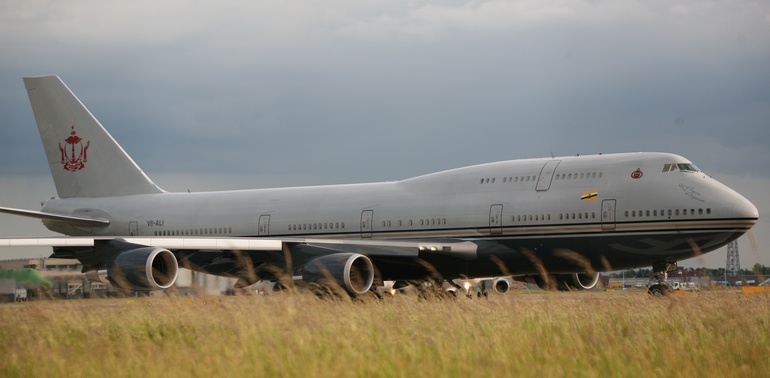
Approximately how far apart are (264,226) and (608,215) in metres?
10.8

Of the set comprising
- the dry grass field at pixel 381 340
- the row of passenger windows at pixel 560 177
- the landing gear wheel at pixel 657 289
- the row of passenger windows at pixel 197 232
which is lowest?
the dry grass field at pixel 381 340

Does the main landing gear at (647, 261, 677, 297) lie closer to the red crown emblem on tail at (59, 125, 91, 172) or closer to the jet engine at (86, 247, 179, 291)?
the jet engine at (86, 247, 179, 291)

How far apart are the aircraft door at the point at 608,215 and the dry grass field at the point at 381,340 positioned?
7.41 m

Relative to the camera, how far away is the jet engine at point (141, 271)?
2242 cm

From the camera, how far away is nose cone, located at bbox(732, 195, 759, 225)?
22656mm

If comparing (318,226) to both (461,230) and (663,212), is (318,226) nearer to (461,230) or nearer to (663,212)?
(461,230)

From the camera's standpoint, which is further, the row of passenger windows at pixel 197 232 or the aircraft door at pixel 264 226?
the row of passenger windows at pixel 197 232

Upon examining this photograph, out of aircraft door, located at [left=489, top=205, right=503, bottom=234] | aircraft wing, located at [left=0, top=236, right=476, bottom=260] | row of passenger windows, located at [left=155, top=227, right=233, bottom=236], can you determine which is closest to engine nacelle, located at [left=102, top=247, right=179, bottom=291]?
aircraft wing, located at [left=0, top=236, right=476, bottom=260]

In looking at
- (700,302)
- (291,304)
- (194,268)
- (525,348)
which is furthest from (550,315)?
(194,268)

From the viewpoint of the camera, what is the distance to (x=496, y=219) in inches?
975

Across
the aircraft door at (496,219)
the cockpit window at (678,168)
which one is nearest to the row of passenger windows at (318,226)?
the aircraft door at (496,219)

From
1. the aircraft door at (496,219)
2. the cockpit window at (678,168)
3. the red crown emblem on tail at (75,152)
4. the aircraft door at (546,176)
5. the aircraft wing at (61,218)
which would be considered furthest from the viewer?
the red crown emblem on tail at (75,152)

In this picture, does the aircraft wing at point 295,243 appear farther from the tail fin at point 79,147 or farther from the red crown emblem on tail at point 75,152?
the red crown emblem on tail at point 75,152

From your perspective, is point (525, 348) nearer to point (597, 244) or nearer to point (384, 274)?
point (597, 244)
